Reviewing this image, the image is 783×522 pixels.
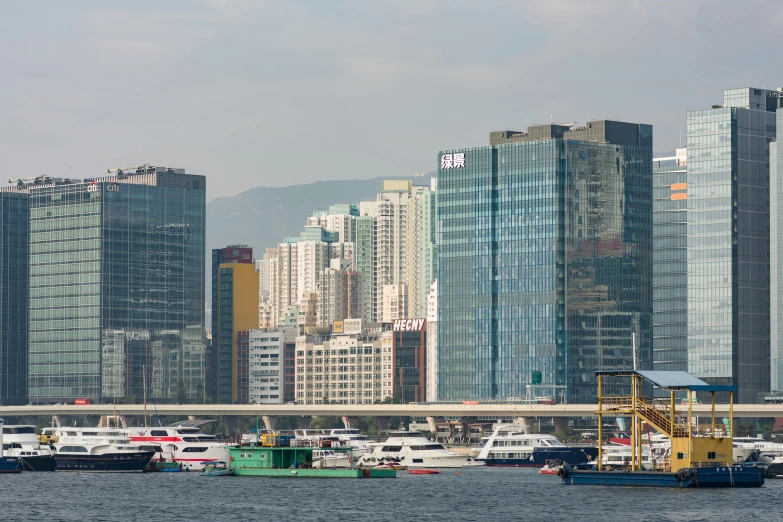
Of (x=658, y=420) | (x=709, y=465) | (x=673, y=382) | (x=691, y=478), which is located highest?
(x=673, y=382)

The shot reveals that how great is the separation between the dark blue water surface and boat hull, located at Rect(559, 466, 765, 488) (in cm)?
101

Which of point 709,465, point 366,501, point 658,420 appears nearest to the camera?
point 709,465

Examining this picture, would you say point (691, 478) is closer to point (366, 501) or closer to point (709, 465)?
point (709, 465)

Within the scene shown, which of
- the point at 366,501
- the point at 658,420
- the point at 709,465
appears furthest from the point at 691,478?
the point at 366,501

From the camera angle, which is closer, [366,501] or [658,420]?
[658,420]

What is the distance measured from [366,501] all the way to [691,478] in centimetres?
3096

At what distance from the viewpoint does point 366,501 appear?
16038cm

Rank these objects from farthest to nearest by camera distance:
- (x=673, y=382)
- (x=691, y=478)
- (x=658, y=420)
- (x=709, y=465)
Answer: (x=658, y=420) < (x=673, y=382) < (x=709, y=465) < (x=691, y=478)

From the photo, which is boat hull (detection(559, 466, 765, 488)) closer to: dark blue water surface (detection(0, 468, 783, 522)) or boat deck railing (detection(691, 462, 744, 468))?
boat deck railing (detection(691, 462, 744, 468))

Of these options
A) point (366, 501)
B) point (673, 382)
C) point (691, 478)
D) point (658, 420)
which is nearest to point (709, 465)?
point (691, 478)

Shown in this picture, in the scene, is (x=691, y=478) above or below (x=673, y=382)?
below

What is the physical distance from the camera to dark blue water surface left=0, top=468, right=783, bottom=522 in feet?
465

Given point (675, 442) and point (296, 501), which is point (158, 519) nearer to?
point (296, 501)

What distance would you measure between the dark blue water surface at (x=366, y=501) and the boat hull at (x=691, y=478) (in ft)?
3.31
